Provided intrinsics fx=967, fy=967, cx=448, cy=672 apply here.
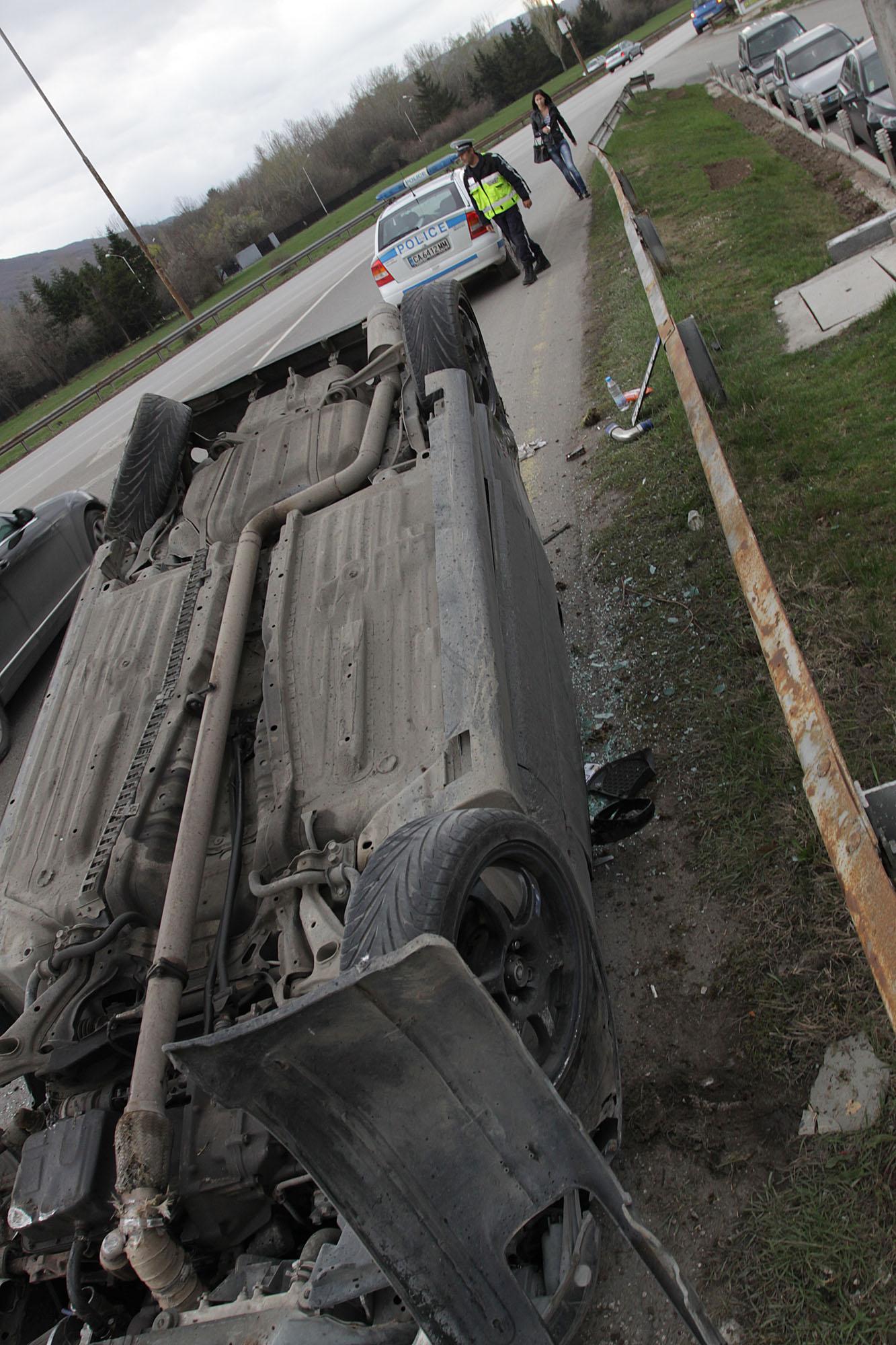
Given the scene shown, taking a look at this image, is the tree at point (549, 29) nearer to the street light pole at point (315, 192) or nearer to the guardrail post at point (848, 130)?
the street light pole at point (315, 192)

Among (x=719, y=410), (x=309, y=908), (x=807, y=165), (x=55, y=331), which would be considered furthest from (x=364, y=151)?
(x=309, y=908)

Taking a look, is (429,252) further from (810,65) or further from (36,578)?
(810,65)

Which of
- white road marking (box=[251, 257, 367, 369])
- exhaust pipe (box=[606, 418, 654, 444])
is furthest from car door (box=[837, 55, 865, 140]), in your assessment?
white road marking (box=[251, 257, 367, 369])

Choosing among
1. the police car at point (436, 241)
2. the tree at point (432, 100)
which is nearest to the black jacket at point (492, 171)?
the police car at point (436, 241)

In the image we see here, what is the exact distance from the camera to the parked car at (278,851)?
7.39 feet

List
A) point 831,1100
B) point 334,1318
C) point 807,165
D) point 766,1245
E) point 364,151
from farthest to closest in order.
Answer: point 364,151
point 807,165
point 831,1100
point 766,1245
point 334,1318

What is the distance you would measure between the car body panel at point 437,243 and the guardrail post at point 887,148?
14.4 feet

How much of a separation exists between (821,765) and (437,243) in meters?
10.6

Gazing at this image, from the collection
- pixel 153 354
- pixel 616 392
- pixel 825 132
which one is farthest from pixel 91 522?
pixel 153 354

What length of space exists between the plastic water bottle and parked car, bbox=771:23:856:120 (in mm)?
7403

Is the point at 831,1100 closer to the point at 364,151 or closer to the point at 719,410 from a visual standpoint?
the point at 719,410

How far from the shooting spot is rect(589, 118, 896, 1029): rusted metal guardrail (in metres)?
2.04

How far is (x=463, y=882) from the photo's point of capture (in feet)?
7.00

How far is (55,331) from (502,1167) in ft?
154
